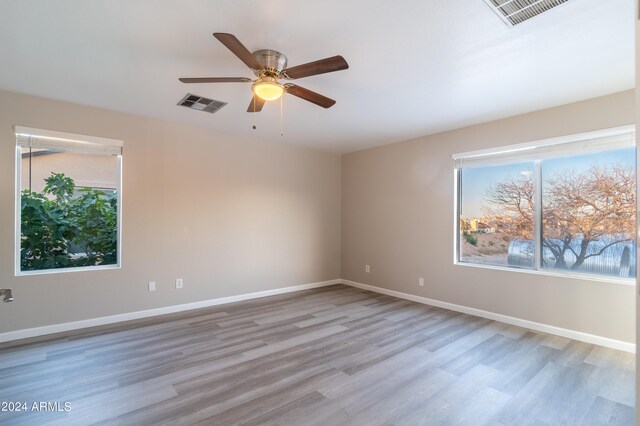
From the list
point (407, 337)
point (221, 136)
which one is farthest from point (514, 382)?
point (221, 136)

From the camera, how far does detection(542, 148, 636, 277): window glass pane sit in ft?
10.2

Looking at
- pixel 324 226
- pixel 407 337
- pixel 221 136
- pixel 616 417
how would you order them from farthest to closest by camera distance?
pixel 324 226
pixel 221 136
pixel 407 337
pixel 616 417

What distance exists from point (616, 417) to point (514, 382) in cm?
Result: 59

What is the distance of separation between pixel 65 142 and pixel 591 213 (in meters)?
5.95

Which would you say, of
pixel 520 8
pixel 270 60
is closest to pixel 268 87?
pixel 270 60

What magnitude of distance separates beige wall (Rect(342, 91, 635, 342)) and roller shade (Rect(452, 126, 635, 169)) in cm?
8

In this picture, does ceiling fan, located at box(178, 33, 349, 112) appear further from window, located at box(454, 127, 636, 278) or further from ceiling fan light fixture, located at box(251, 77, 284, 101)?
window, located at box(454, 127, 636, 278)

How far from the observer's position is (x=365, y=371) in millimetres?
2576

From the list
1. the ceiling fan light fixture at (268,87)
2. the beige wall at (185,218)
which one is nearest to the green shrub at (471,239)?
the beige wall at (185,218)

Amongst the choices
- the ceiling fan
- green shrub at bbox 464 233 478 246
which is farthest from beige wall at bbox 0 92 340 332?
green shrub at bbox 464 233 478 246

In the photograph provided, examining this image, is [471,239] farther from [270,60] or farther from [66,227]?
[66,227]

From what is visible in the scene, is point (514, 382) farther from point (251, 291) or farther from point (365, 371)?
point (251, 291)

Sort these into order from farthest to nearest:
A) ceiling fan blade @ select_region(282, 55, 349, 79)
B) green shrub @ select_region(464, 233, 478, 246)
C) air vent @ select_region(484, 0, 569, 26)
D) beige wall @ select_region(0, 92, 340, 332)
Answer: green shrub @ select_region(464, 233, 478, 246) < beige wall @ select_region(0, 92, 340, 332) < ceiling fan blade @ select_region(282, 55, 349, 79) < air vent @ select_region(484, 0, 569, 26)

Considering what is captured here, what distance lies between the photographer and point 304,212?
559 cm
